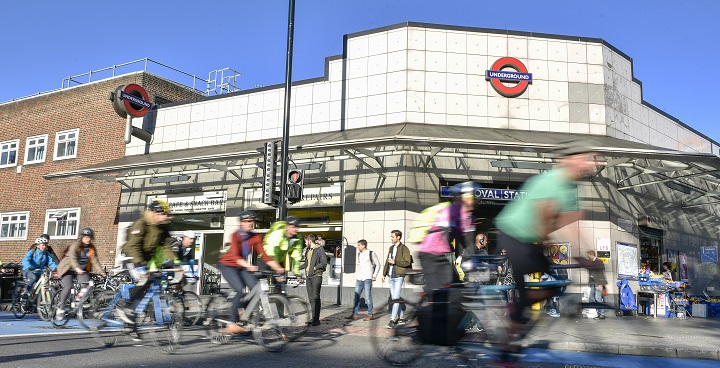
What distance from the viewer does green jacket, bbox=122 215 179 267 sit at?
25.2ft

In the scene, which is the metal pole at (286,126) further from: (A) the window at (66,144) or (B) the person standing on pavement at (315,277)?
(A) the window at (66,144)

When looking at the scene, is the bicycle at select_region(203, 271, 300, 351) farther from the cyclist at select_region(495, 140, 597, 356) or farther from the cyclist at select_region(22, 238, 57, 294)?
the cyclist at select_region(22, 238, 57, 294)

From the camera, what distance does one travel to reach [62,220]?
886 inches

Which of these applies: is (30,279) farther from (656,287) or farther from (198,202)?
(656,287)

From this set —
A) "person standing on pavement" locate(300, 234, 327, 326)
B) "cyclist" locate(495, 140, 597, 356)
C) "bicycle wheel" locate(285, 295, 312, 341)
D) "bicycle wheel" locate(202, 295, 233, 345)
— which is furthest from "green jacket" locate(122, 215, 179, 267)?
"cyclist" locate(495, 140, 597, 356)

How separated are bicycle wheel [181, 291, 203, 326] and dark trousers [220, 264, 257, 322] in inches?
20.7

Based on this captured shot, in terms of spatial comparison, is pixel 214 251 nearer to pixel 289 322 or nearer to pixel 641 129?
pixel 289 322

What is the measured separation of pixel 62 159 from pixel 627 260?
2032 cm

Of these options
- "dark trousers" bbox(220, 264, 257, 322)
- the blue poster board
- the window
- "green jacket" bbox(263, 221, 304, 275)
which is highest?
→ the window

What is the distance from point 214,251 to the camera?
19.1 m

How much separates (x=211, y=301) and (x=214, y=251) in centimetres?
1148

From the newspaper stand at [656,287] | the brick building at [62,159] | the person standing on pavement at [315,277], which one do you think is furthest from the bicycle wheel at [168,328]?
the brick building at [62,159]

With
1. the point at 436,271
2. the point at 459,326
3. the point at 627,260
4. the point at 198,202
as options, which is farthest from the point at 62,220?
the point at 459,326

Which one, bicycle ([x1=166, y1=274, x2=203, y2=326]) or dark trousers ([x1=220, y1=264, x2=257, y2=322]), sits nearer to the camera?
dark trousers ([x1=220, y1=264, x2=257, y2=322])
